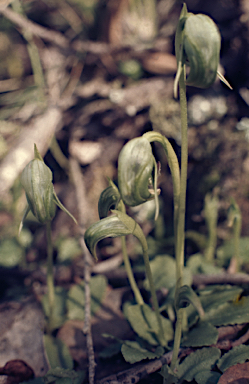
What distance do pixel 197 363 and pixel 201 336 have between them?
4.6 inches

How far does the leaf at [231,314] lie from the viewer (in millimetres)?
1400

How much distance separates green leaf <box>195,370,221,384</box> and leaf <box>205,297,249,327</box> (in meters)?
0.24

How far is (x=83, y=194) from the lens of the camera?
2.45m

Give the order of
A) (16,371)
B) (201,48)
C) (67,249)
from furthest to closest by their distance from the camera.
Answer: (67,249)
(16,371)
(201,48)

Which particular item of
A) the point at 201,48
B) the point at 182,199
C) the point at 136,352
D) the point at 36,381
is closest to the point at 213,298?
the point at 136,352

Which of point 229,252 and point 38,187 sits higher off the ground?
point 38,187

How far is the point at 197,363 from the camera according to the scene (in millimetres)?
1279

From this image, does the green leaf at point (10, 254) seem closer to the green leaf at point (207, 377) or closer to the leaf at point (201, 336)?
the leaf at point (201, 336)

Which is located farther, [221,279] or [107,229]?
[221,279]

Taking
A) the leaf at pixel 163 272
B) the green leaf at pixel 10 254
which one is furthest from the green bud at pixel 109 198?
the green leaf at pixel 10 254

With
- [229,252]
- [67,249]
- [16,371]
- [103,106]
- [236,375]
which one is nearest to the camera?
[236,375]

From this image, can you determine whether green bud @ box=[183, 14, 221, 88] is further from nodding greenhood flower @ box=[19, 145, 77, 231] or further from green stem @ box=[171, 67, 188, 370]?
nodding greenhood flower @ box=[19, 145, 77, 231]

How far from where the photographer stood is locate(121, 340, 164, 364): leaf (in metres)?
Answer: 1.24

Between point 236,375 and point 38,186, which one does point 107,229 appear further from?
point 236,375
